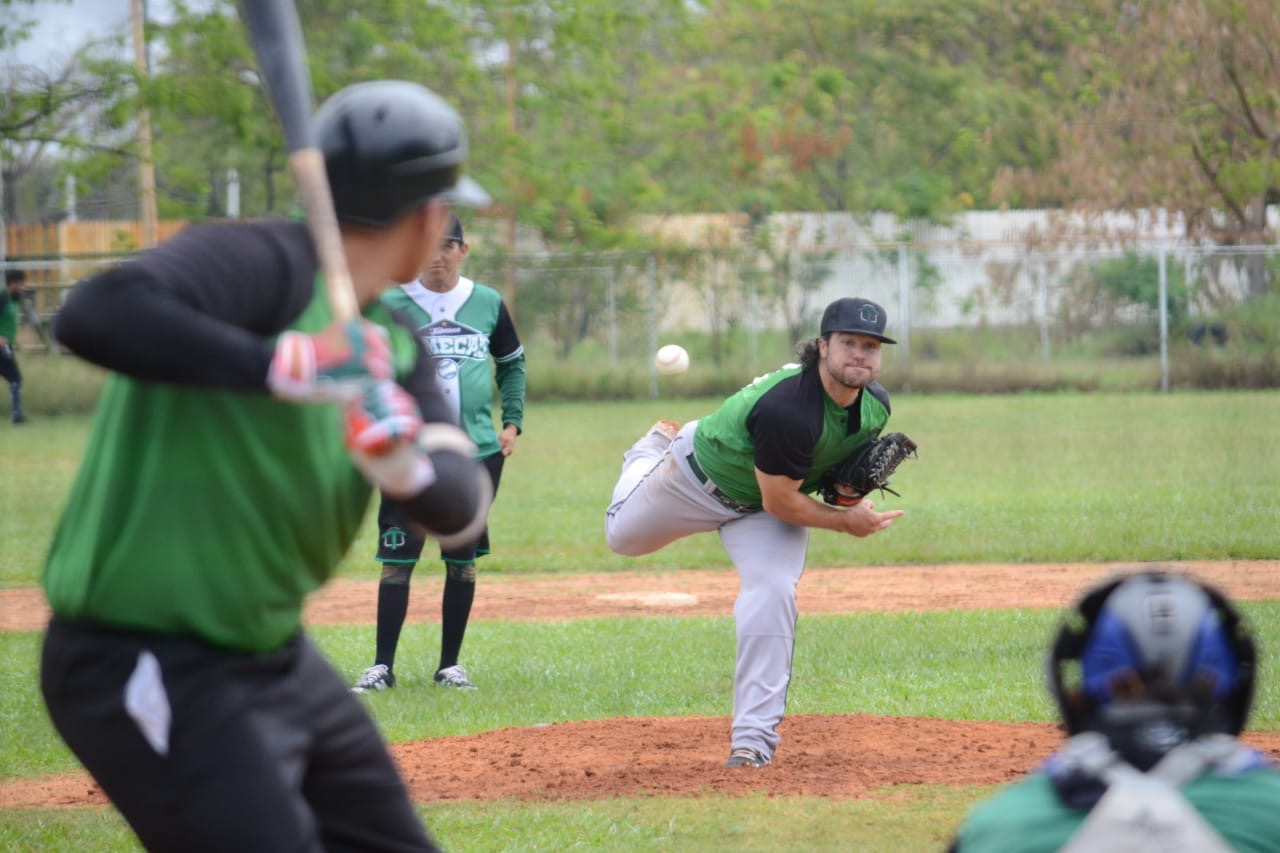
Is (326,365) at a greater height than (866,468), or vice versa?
(326,365)

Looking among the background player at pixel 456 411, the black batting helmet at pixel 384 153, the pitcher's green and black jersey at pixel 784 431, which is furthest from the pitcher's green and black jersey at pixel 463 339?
the black batting helmet at pixel 384 153

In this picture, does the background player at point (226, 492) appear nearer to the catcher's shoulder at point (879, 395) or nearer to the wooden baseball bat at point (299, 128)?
the wooden baseball bat at point (299, 128)

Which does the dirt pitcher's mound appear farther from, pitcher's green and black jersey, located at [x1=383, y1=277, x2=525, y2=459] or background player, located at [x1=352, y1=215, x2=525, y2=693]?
pitcher's green and black jersey, located at [x1=383, y1=277, x2=525, y2=459]

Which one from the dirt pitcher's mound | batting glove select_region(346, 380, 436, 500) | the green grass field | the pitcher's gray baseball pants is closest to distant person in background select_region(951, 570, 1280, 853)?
batting glove select_region(346, 380, 436, 500)

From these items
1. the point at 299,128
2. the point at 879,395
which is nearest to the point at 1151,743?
the point at 299,128

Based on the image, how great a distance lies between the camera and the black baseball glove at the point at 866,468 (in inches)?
245

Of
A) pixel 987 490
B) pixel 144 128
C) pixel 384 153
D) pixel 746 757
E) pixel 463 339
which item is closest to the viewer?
pixel 384 153

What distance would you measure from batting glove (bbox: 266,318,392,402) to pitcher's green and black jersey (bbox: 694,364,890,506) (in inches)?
143

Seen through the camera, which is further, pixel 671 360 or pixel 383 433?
pixel 671 360

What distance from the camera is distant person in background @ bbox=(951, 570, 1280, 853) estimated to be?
2174 mm

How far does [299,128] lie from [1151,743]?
1.68 m

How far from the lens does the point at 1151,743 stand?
2.21 m

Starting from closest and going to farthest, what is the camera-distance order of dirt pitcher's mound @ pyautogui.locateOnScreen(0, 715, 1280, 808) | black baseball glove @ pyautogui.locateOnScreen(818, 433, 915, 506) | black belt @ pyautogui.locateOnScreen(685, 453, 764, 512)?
dirt pitcher's mound @ pyautogui.locateOnScreen(0, 715, 1280, 808)
black baseball glove @ pyautogui.locateOnScreen(818, 433, 915, 506)
black belt @ pyautogui.locateOnScreen(685, 453, 764, 512)

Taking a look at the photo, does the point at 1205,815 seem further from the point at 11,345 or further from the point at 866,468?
the point at 11,345
